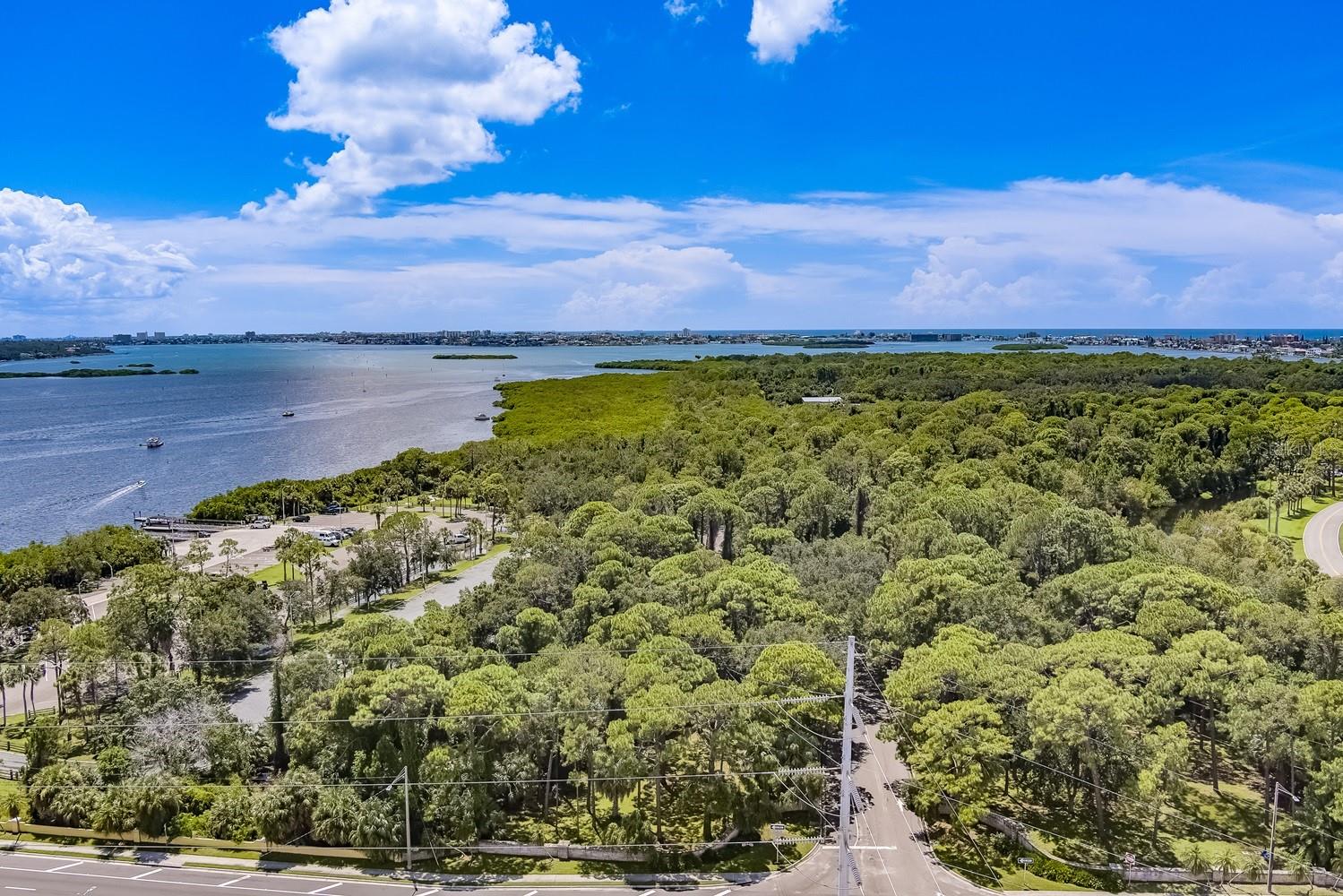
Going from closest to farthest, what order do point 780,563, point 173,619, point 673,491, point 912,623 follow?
1. point 912,623
2. point 173,619
3. point 780,563
4. point 673,491

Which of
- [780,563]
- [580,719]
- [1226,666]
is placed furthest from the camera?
[780,563]

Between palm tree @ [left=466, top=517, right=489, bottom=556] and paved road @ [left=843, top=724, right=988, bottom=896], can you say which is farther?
palm tree @ [left=466, top=517, right=489, bottom=556]

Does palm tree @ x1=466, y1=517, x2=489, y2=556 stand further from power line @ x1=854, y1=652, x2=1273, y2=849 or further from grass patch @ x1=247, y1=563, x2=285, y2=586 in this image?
power line @ x1=854, y1=652, x2=1273, y2=849

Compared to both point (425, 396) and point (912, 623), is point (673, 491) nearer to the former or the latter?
point (912, 623)

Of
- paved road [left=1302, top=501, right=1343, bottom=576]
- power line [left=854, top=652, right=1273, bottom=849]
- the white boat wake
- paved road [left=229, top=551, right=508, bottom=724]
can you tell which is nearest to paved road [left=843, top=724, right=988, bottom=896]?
power line [left=854, top=652, right=1273, bottom=849]

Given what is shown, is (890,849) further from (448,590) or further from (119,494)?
(119,494)

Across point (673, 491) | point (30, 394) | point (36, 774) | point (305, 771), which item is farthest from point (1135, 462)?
point (30, 394)
